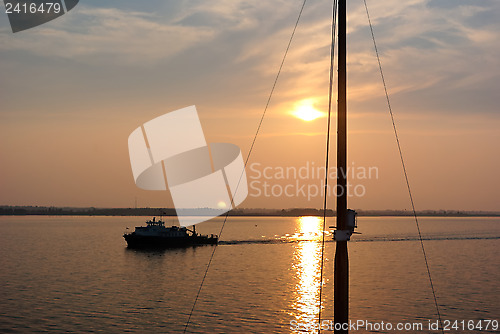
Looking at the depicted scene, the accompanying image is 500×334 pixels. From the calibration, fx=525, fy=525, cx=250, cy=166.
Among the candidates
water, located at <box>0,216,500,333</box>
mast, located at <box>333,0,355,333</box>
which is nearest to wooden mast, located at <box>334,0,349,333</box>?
mast, located at <box>333,0,355,333</box>

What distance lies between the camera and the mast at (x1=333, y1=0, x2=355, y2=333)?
11.1 m

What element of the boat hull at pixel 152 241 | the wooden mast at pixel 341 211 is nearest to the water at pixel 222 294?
the boat hull at pixel 152 241

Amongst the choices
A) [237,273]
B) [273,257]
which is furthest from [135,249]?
[237,273]

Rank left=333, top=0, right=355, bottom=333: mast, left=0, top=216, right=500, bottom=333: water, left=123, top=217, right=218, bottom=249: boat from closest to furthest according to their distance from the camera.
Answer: left=333, top=0, right=355, bottom=333: mast → left=0, top=216, right=500, bottom=333: water → left=123, top=217, right=218, bottom=249: boat

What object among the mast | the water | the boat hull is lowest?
the water

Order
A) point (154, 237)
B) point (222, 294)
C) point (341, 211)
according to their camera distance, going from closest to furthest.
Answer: point (341, 211) < point (222, 294) < point (154, 237)

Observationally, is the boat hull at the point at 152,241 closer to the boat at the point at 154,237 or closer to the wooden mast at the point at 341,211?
the boat at the point at 154,237

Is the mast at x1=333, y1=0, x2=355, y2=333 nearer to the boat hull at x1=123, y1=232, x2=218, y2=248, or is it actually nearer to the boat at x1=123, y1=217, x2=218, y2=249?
the boat at x1=123, y1=217, x2=218, y2=249

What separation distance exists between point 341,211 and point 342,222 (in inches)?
9.5

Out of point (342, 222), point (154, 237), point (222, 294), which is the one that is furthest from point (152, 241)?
point (342, 222)

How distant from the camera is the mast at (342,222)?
36.3 ft

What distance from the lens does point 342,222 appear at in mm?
11352

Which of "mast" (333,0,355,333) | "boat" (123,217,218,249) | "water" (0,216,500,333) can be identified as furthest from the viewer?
"boat" (123,217,218,249)

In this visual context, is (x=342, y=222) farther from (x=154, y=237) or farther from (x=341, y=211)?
(x=154, y=237)
